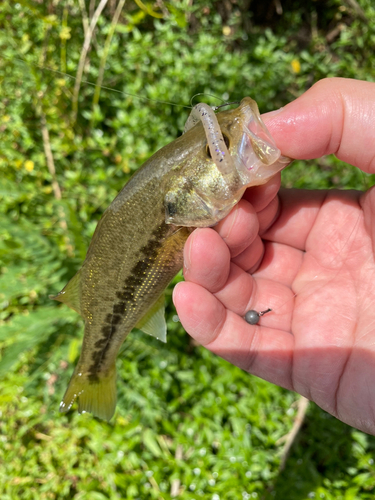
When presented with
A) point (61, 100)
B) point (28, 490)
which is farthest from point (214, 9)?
point (28, 490)

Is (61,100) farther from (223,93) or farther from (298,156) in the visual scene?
(298,156)

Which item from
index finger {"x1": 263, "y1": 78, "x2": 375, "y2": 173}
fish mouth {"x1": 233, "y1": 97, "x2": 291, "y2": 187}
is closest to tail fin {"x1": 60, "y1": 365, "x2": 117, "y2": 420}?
fish mouth {"x1": 233, "y1": 97, "x2": 291, "y2": 187}

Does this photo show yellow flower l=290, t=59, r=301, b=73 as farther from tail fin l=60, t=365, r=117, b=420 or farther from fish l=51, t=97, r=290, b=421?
tail fin l=60, t=365, r=117, b=420

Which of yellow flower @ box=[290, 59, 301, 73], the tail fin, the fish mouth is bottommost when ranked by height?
the tail fin

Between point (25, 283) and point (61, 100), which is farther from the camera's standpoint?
point (61, 100)

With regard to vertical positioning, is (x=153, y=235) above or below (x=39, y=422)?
above

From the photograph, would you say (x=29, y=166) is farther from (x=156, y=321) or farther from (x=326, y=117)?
(x=326, y=117)
